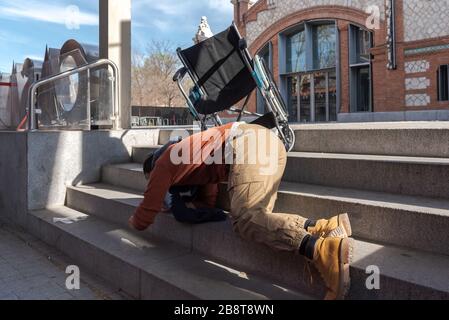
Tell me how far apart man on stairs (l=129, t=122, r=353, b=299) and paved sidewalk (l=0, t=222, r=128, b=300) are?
2.24ft

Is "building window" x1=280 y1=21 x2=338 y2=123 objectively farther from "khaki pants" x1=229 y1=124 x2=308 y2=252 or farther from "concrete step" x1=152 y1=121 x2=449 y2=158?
"khaki pants" x1=229 y1=124 x2=308 y2=252

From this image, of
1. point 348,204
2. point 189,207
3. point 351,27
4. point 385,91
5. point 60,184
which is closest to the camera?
point 348,204

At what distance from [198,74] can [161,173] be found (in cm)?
201

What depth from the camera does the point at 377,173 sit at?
3.14 metres

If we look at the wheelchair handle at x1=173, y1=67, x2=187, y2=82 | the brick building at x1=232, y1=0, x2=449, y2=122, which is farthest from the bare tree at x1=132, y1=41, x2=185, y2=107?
the wheelchair handle at x1=173, y1=67, x2=187, y2=82

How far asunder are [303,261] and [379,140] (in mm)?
1751

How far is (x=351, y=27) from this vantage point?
715 inches

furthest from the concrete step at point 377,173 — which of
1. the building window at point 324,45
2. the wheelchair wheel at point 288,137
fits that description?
the building window at point 324,45

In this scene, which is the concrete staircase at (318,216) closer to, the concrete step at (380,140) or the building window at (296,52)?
the concrete step at (380,140)

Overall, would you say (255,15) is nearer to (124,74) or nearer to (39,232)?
(124,74)

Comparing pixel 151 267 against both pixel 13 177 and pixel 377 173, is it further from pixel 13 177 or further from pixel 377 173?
pixel 13 177

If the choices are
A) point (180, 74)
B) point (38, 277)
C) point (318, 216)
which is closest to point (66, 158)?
point (180, 74)
